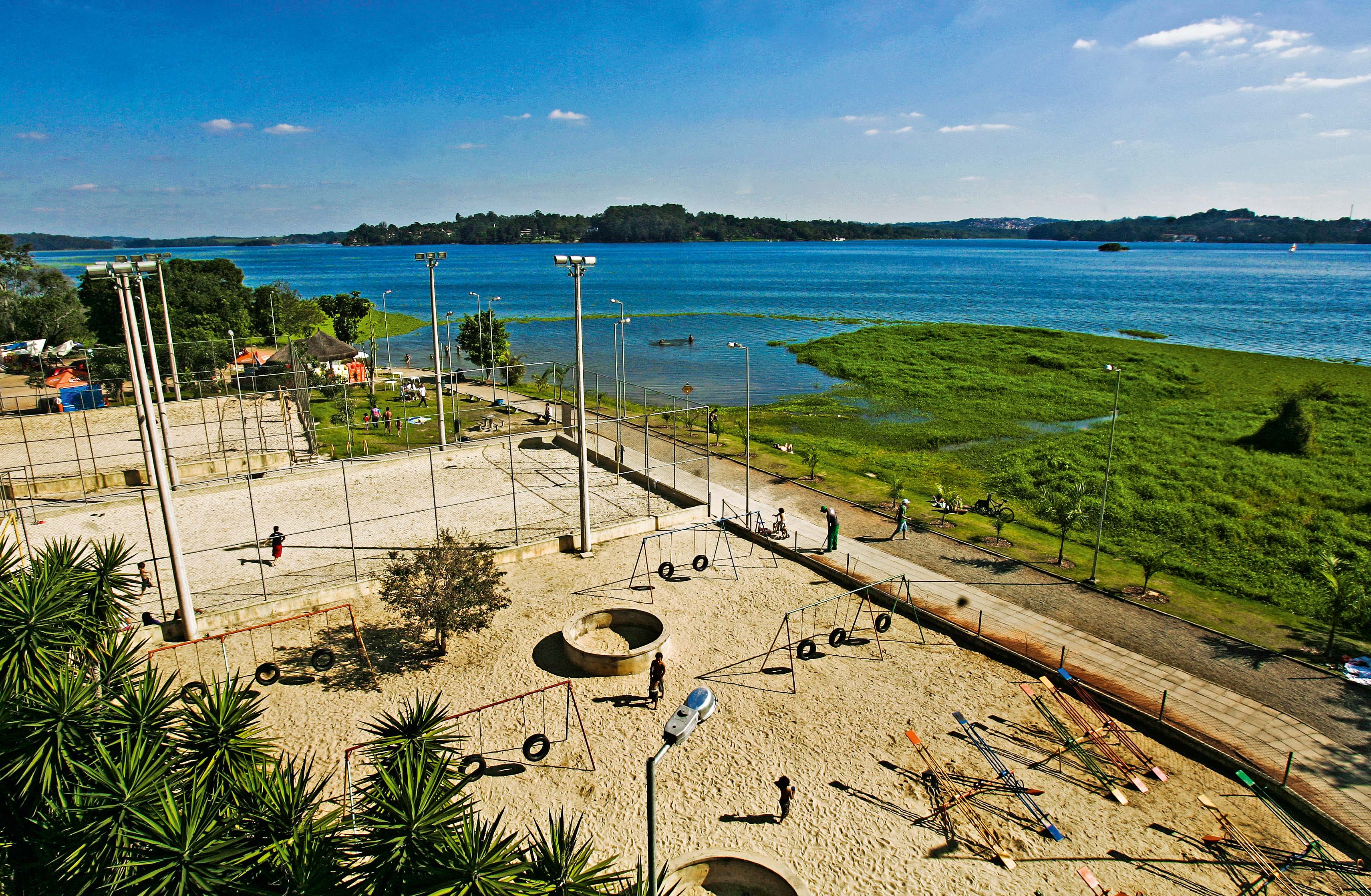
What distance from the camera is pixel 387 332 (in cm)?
6512

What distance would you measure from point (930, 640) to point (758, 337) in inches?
2878

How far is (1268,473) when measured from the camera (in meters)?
36.3

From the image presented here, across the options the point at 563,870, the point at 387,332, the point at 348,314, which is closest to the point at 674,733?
the point at 563,870

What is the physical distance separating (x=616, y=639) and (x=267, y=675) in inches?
325

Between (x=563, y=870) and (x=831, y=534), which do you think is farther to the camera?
(x=831, y=534)

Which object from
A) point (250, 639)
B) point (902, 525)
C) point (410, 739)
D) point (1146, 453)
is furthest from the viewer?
point (1146, 453)

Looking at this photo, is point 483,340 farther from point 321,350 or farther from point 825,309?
point 825,309

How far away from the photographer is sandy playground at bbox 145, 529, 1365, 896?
489 inches

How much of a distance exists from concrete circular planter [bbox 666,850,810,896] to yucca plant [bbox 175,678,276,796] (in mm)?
6426

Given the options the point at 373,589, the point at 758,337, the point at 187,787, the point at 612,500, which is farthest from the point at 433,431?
the point at 758,337

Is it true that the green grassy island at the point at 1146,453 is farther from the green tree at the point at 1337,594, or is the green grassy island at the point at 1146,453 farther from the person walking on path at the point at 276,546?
the person walking on path at the point at 276,546

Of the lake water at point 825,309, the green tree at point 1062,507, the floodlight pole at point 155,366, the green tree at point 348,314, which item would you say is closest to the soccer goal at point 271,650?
the floodlight pole at point 155,366

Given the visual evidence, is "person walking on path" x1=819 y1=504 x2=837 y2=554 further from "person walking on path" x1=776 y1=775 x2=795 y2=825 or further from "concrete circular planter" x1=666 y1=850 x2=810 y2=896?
"concrete circular planter" x1=666 y1=850 x2=810 y2=896

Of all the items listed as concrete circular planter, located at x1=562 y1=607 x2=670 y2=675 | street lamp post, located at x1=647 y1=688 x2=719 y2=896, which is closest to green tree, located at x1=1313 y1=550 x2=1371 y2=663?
concrete circular planter, located at x1=562 y1=607 x2=670 y2=675
